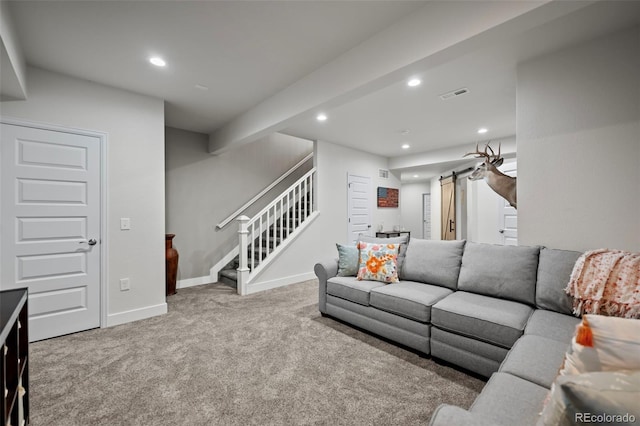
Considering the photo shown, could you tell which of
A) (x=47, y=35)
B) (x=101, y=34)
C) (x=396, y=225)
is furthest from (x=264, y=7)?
(x=396, y=225)

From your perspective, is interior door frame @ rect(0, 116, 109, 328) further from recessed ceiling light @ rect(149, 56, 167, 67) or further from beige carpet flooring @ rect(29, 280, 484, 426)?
recessed ceiling light @ rect(149, 56, 167, 67)

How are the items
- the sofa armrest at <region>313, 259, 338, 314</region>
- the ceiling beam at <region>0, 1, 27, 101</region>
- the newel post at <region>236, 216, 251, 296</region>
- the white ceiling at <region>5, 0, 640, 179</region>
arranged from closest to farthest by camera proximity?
the ceiling beam at <region>0, 1, 27, 101</region>
the white ceiling at <region>5, 0, 640, 179</region>
the sofa armrest at <region>313, 259, 338, 314</region>
the newel post at <region>236, 216, 251, 296</region>

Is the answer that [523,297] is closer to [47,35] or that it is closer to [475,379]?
[475,379]

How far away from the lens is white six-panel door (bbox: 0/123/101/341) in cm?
255

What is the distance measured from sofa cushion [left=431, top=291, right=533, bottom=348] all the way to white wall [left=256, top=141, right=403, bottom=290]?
2510 millimetres

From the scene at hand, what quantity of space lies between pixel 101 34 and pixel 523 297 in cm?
385

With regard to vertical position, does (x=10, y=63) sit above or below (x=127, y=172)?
above

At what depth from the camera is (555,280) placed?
204cm

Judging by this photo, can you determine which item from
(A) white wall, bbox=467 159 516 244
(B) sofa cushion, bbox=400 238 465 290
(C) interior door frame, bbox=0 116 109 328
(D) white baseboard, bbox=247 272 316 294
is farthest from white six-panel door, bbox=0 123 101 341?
(A) white wall, bbox=467 159 516 244

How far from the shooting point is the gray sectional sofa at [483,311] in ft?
4.15

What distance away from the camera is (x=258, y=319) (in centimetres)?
309

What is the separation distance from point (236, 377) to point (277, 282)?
246 centimetres

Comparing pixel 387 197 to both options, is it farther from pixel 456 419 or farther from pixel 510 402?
pixel 456 419

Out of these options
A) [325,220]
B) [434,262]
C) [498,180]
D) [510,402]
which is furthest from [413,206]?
[510,402]
